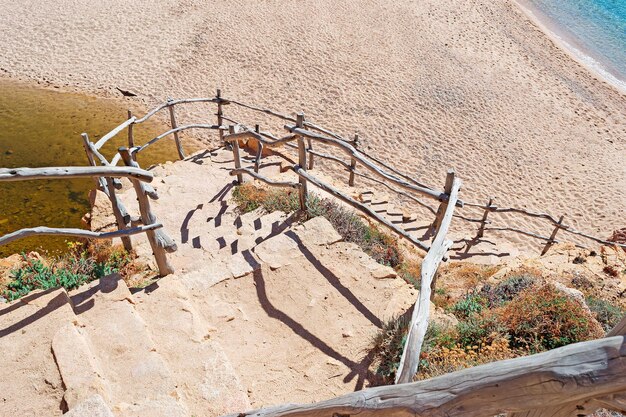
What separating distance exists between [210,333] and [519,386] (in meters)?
3.07

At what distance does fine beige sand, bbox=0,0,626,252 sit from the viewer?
1224 cm

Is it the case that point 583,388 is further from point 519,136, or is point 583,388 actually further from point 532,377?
point 519,136

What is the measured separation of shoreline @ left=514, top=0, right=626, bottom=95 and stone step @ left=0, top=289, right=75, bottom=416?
63.5 ft

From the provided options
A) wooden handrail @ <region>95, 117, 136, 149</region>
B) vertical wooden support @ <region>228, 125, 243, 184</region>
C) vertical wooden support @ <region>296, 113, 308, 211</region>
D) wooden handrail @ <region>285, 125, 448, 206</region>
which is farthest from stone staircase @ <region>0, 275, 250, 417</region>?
vertical wooden support @ <region>228, 125, 243, 184</region>

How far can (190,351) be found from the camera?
3.89m

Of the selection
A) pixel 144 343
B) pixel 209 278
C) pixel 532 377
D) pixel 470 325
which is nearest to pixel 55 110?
pixel 209 278

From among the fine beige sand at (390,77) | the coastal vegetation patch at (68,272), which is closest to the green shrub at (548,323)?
the coastal vegetation patch at (68,272)

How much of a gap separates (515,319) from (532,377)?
3.07 metres

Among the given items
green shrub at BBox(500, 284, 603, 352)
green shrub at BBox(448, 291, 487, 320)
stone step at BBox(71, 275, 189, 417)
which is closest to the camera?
stone step at BBox(71, 275, 189, 417)

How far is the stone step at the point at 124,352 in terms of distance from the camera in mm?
3326

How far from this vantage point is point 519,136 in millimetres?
13430

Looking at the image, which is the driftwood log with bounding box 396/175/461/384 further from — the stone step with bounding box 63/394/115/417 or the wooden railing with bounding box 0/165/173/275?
the wooden railing with bounding box 0/165/173/275

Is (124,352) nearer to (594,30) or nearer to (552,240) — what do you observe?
(552,240)

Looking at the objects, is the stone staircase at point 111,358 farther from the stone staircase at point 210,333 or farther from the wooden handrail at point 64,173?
the wooden handrail at point 64,173
